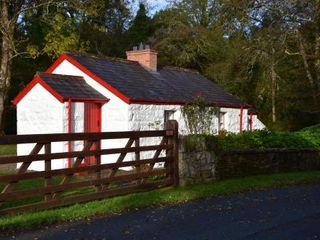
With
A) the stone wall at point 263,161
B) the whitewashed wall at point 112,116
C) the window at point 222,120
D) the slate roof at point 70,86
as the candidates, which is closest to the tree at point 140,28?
A: the window at point 222,120

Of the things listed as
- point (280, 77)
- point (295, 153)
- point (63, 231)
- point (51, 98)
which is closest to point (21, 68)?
point (280, 77)

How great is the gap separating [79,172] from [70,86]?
912 centimetres

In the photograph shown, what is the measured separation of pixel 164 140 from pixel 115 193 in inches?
87.7

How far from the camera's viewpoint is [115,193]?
11.6 meters

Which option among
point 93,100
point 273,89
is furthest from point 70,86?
point 273,89

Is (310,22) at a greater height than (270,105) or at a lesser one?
greater

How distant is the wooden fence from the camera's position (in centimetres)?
957

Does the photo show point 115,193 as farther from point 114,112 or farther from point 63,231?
point 114,112

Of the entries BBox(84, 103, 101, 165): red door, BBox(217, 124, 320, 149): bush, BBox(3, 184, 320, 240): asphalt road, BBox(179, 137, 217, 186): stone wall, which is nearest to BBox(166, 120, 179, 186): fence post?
BBox(179, 137, 217, 186): stone wall

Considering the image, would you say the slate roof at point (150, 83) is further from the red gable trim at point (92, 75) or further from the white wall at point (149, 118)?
the white wall at point (149, 118)

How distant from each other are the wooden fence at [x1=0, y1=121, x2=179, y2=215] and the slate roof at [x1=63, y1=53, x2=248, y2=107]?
6677 millimetres

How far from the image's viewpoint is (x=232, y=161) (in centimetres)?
1566

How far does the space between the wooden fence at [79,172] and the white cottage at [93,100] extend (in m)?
5.62

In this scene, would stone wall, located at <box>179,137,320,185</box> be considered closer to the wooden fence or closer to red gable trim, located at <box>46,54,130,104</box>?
the wooden fence
